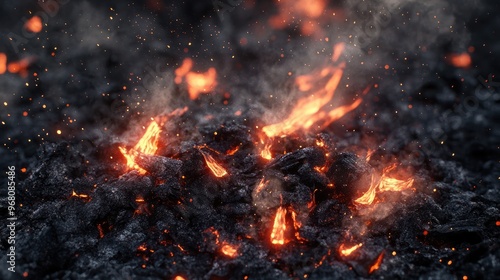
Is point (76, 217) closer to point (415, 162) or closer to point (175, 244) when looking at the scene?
point (175, 244)

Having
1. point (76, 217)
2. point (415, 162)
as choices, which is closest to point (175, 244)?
point (76, 217)

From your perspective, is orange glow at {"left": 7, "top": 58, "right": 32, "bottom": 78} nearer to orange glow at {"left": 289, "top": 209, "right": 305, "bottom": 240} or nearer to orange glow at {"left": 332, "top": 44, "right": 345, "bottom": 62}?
orange glow at {"left": 289, "top": 209, "right": 305, "bottom": 240}

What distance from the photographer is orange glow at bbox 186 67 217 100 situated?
902 centimetres

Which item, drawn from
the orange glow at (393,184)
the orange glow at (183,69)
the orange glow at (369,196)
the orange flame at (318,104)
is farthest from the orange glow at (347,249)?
the orange glow at (183,69)

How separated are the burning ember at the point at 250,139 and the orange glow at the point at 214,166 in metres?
0.07

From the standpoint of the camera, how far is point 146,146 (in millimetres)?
7852

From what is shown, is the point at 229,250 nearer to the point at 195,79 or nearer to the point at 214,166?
the point at 214,166

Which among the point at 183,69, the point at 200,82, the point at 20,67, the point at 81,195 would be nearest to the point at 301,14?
the point at 200,82

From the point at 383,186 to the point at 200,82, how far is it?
5.66 metres

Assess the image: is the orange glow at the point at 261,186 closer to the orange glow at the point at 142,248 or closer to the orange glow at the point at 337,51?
the orange glow at the point at 142,248

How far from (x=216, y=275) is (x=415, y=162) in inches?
242

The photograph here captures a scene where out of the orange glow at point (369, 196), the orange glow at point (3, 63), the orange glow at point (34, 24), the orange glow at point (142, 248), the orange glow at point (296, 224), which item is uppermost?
the orange glow at point (34, 24)

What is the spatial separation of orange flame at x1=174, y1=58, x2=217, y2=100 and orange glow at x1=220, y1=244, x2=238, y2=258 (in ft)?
15.9

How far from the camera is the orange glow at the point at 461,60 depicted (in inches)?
365
